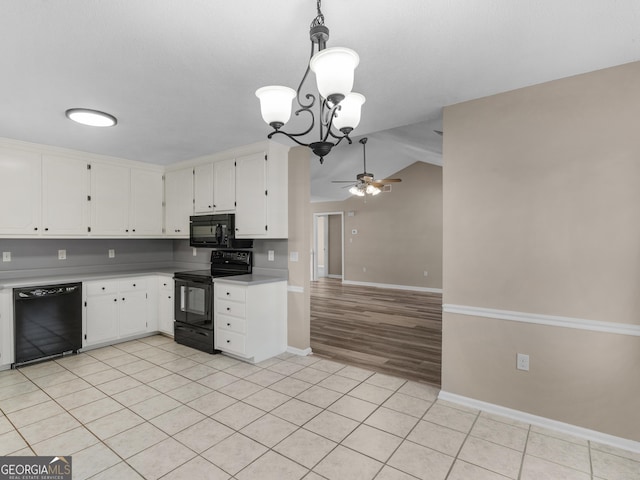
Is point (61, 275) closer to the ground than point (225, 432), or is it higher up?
higher up

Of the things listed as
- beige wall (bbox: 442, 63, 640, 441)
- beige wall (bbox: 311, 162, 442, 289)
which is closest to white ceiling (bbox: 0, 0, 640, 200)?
beige wall (bbox: 442, 63, 640, 441)

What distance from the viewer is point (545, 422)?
7.62ft

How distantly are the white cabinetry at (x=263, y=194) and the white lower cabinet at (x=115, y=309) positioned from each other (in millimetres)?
1660

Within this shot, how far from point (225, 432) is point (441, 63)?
9.26ft

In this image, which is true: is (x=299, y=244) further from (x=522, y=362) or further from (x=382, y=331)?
(x=522, y=362)

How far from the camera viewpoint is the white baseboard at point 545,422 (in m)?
2.10

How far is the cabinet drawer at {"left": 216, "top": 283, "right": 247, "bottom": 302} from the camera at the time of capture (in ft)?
11.4

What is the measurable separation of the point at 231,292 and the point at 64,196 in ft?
7.68

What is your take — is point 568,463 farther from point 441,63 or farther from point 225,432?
point 441,63

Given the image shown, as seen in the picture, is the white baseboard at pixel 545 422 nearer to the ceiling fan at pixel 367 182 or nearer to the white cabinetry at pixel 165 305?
the white cabinetry at pixel 165 305

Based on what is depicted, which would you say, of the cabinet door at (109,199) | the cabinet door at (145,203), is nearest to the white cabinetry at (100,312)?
the cabinet door at (109,199)

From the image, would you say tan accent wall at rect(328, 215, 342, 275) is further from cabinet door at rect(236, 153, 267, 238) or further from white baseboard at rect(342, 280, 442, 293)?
cabinet door at rect(236, 153, 267, 238)

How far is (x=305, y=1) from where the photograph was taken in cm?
146

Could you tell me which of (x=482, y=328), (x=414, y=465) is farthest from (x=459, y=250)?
(x=414, y=465)
